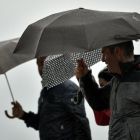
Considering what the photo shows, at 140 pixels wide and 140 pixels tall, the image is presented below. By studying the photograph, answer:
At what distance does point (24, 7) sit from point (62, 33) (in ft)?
9.21

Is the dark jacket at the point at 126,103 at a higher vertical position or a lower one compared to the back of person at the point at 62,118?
higher

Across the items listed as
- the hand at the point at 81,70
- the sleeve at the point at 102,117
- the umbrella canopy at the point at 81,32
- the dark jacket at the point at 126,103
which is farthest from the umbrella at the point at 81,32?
the sleeve at the point at 102,117

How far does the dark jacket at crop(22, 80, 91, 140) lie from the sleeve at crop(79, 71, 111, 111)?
0.89 m

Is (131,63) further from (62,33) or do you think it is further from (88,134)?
(88,134)

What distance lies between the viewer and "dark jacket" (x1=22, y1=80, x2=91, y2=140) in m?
4.16

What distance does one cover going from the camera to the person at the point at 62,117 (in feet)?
13.7

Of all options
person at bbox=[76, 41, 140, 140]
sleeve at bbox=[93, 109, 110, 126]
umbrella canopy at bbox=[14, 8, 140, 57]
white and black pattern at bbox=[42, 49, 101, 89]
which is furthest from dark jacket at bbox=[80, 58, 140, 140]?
sleeve at bbox=[93, 109, 110, 126]

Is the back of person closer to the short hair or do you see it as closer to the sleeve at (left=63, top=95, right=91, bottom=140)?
the sleeve at (left=63, top=95, right=91, bottom=140)

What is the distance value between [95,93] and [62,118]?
98 cm

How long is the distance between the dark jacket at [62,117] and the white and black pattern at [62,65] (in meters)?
0.20

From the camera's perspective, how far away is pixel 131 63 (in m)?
2.99

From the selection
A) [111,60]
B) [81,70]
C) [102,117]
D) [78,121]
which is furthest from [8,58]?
[111,60]

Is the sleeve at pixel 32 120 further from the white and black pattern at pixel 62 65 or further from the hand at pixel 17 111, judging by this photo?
the white and black pattern at pixel 62 65

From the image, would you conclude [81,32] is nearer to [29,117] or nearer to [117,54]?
[117,54]
